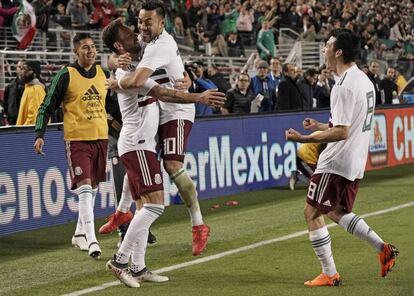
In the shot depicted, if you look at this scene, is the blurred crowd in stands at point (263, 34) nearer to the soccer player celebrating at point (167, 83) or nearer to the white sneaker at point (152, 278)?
the soccer player celebrating at point (167, 83)

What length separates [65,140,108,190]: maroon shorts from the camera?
34.1ft

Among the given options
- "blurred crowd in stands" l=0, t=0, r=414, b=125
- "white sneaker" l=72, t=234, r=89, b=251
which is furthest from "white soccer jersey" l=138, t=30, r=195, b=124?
"blurred crowd in stands" l=0, t=0, r=414, b=125

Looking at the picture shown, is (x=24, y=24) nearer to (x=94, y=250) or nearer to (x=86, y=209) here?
(x=86, y=209)

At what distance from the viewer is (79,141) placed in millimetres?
10516

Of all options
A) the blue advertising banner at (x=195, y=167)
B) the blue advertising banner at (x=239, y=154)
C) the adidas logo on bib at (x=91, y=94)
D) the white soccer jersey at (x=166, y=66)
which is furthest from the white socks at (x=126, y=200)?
the blue advertising banner at (x=239, y=154)

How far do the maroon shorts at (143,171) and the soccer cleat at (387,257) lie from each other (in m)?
1.86

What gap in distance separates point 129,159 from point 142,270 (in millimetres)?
919

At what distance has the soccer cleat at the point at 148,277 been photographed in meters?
8.52

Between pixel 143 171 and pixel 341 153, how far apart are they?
5.30 feet

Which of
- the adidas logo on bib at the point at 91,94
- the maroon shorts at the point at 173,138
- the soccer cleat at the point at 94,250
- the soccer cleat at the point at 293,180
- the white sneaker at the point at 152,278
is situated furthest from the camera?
the soccer cleat at the point at 293,180

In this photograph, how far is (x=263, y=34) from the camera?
2719 cm

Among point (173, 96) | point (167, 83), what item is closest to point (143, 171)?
point (173, 96)

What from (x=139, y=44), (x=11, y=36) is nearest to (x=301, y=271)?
(x=139, y=44)

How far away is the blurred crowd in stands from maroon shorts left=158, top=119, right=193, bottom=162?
4381 millimetres
